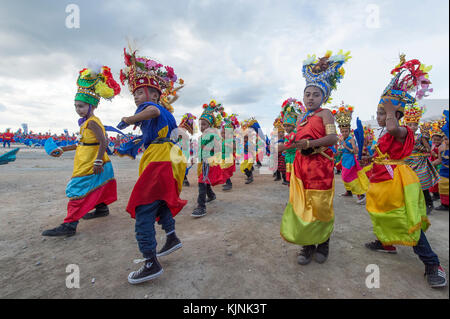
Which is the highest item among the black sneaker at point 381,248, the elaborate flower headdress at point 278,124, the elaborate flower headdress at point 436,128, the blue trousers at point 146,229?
the elaborate flower headdress at point 278,124

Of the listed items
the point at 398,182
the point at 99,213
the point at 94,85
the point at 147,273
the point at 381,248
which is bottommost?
the point at 381,248

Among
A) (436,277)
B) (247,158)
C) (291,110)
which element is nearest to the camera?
(436,277)

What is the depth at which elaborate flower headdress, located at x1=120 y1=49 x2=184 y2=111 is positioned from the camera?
255 cm

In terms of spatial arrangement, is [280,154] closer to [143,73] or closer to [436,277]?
[436,277]

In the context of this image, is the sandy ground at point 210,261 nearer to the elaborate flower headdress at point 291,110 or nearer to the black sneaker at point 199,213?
the black sneaker at point 199,213

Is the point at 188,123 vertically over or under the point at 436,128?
over

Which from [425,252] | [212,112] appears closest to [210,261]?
[425,252]

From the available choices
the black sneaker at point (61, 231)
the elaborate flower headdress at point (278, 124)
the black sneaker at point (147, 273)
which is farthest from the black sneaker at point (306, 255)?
the elaborate flower headdress at point (278, 124)

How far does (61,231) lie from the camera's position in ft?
11.0

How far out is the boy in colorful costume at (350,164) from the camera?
5.54 metres

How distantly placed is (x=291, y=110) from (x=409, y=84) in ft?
13.9

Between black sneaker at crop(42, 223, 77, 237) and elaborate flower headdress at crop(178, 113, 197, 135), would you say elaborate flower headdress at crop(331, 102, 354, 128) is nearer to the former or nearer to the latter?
elaborate flower headdress at crop(178, 113, 197, 135)

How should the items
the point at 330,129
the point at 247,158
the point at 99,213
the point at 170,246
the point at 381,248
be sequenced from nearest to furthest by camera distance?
the point at 330,129 → the point at 170,246 → the point at 381,248 → the point at 99,213 → the point at 247,158

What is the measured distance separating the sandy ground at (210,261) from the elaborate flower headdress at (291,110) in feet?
11.0
